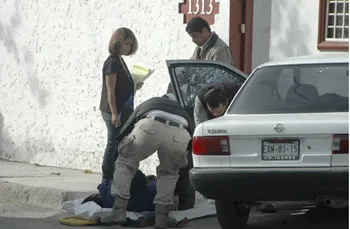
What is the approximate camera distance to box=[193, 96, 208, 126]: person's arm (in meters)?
9.41

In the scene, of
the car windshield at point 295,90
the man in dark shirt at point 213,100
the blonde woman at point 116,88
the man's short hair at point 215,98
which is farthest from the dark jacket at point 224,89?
the blonde woman at point 116,88

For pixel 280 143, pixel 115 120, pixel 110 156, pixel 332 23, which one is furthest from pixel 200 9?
pixel 280 143

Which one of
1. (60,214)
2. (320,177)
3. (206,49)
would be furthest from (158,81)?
(320,177)

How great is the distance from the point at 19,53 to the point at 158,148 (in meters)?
4.93

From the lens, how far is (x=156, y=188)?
9.37m

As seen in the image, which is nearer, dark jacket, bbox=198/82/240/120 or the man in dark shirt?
the man in dark shirt

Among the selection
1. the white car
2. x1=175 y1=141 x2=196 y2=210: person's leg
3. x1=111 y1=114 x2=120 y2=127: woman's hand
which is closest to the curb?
x1=111 y1=114 x2=120 y2=127: woman's hand

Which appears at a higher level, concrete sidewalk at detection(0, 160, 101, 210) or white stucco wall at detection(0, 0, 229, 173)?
white stucco wall at detection(0, 0, 229, 173)

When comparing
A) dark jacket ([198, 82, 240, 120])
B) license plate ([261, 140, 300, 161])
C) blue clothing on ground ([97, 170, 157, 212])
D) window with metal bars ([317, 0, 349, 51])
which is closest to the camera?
license plate ([261, 140, 300, 161])

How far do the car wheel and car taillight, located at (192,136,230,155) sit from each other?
570 millimetres

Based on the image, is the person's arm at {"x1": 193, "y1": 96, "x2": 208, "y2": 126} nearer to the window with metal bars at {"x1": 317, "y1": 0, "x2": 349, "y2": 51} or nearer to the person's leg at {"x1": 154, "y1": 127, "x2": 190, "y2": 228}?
the person's leg at {"x1": 154, "y1": 127, "x2": 190, "y2": 228}

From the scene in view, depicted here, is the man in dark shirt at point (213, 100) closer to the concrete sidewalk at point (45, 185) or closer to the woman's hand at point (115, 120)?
the woman's hand at point (115, 120)

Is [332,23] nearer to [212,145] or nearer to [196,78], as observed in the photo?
[196,78]

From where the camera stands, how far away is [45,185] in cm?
1120
